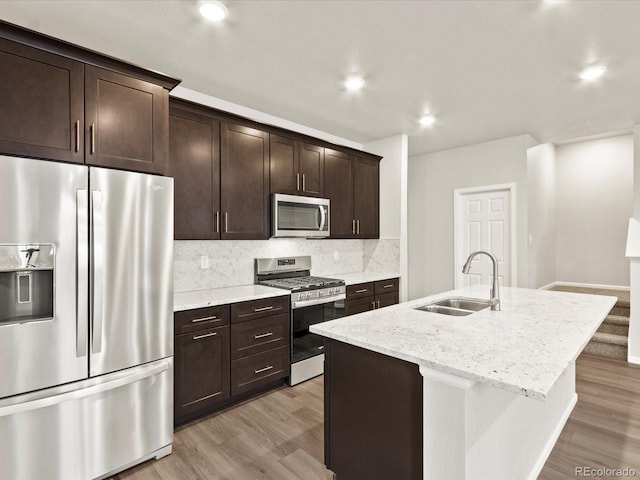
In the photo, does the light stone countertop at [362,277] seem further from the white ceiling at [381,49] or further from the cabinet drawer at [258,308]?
the white ceiling at [381,49]

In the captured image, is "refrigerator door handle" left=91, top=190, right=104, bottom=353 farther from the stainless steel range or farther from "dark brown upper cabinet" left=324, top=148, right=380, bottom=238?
"dark brown upper cabinet" left=324, top=148, right=380, bottom=238

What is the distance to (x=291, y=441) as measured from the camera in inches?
90.3

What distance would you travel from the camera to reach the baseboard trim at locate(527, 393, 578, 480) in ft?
6.32

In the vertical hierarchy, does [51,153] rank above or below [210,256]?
above

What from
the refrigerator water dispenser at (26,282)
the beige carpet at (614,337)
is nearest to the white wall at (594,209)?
the beige carpet at (614,337)

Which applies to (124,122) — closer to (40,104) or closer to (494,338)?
(40,104)

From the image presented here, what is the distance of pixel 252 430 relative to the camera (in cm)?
244

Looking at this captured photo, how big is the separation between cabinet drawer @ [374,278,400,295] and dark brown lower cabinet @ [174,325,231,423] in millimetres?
2029

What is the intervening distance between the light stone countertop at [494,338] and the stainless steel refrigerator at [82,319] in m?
1.08

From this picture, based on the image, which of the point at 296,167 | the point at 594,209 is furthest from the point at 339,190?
the point at 594,209

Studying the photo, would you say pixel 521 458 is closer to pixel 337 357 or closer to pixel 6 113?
pixel 337 357

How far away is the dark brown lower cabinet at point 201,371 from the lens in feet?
7.93

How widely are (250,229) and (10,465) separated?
2135 mm

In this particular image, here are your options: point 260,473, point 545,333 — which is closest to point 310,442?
point 260,473
